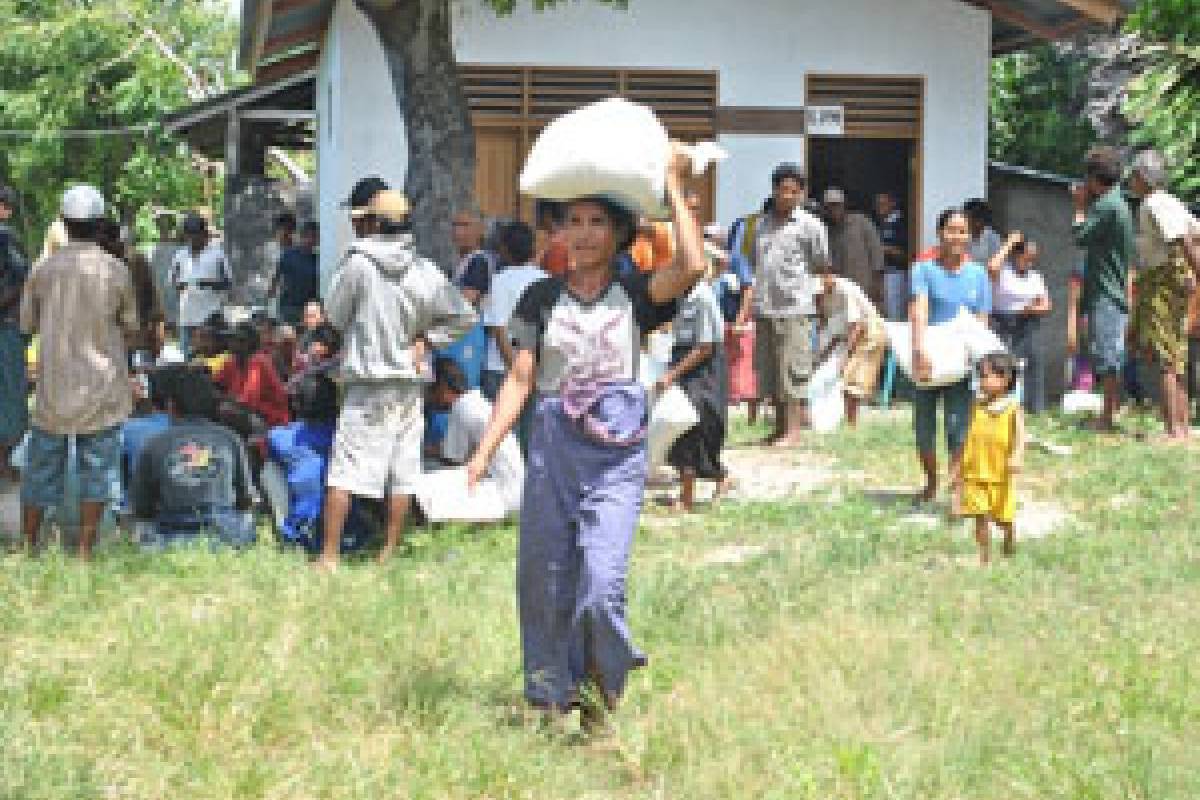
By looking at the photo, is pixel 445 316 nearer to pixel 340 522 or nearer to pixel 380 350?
pixel 380 350

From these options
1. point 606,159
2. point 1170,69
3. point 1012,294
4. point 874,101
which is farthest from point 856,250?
point 606,159

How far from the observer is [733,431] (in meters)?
13.8

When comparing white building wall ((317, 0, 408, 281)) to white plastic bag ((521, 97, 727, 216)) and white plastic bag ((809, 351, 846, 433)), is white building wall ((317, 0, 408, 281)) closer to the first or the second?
white plastic bag ((809, 351, 846, 433))

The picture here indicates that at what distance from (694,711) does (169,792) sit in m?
1.58

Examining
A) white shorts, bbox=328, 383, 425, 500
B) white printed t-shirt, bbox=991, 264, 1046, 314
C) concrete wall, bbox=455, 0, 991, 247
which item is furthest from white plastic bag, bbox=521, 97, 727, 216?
concrete wall, bbox=455, 0, 991, 247

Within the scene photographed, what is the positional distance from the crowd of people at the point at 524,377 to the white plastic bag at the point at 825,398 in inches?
20.1

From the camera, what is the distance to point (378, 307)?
27.8 ft

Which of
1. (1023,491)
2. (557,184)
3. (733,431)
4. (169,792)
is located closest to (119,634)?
(169,792)

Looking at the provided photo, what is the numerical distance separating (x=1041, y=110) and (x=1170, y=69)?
1737 cm

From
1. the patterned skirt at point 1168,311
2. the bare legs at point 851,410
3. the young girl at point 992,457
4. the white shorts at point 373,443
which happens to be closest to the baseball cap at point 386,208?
the white shorts at point 373,443

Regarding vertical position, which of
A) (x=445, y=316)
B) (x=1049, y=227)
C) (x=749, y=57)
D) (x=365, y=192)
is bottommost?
(x=445, y=316)

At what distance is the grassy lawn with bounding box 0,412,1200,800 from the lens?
500cm

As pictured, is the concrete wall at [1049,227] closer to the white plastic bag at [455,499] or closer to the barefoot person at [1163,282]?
the barefoot person at [1163,282]

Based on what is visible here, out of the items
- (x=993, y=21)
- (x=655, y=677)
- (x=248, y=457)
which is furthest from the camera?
(x=993, y=21)
